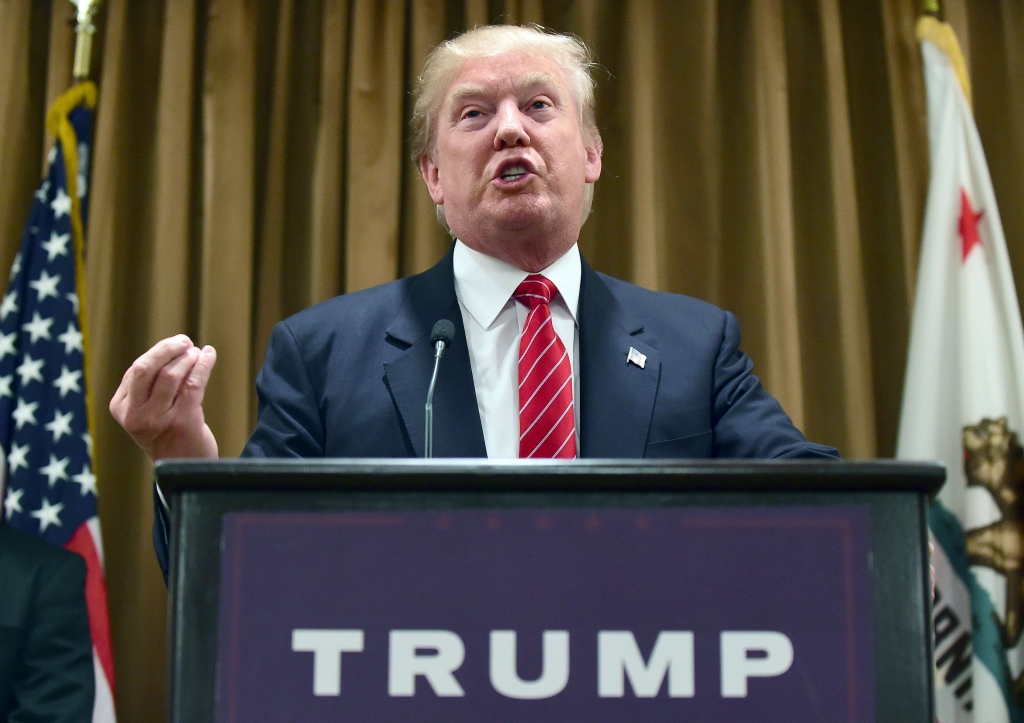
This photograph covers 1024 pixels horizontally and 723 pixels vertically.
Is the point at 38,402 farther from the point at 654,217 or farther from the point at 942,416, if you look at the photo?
the point at 942,416

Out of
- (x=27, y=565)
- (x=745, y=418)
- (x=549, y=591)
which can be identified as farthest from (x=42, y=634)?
(x=549, y=591)

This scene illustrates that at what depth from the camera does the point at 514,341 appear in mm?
1693

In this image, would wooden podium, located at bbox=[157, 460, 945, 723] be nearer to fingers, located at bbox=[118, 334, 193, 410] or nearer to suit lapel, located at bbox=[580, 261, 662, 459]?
fingers, located at bbox=[118, 334, 193, 410]

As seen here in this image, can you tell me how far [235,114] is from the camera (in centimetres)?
287

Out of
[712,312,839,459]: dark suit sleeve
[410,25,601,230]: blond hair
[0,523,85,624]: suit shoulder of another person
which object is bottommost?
[0,523,85,624]: suit shoulder of another person

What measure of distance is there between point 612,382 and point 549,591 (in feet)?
2.96

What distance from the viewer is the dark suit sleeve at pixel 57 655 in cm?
225

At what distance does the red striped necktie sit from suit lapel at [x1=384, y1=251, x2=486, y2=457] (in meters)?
0.08

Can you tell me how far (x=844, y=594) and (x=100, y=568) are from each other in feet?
7.09

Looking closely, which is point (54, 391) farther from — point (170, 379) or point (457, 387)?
point (170, 379)

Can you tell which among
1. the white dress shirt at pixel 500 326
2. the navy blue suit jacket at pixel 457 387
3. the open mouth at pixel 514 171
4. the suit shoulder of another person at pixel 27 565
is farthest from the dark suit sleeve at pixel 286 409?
the suit shoulder of another person at pixel 27 565

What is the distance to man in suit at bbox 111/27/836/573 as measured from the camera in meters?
1.54

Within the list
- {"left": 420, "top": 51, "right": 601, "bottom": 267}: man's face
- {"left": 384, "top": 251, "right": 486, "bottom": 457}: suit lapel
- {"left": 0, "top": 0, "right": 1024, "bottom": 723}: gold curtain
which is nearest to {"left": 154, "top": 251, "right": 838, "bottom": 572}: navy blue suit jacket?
{"left": 384, "top": 251, "right": 486, "bottom": 457}: suit lapel

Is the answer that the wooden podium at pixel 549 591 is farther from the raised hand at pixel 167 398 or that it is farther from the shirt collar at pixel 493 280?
the shirt collar at pixel 493 280
